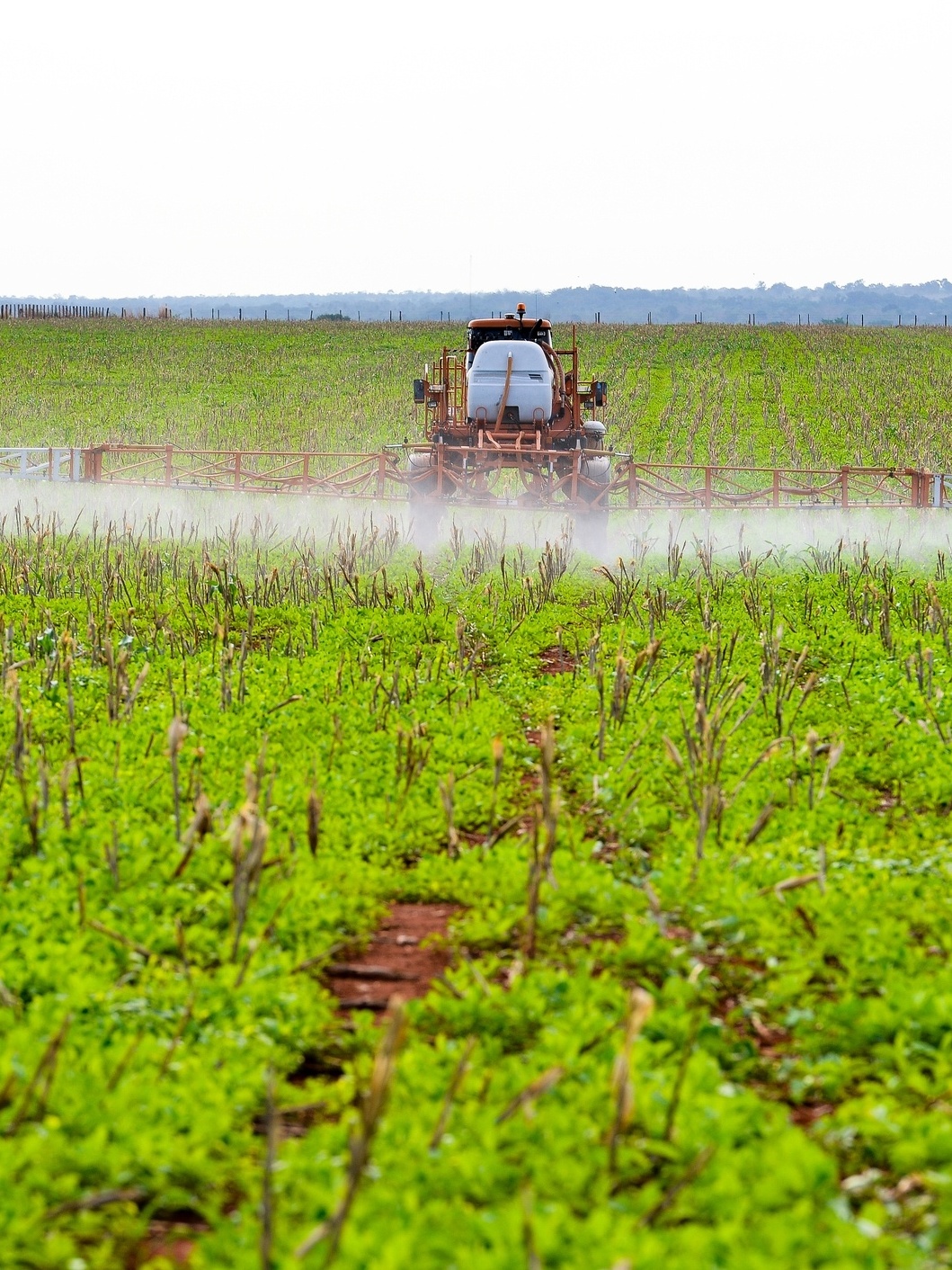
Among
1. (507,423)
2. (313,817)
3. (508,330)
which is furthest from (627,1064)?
(508,330)

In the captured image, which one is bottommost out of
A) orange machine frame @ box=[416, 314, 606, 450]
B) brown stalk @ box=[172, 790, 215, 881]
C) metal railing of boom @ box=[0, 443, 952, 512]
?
brown stalk @ box=[172, 790, 215, 881]

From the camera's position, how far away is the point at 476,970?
4902mm

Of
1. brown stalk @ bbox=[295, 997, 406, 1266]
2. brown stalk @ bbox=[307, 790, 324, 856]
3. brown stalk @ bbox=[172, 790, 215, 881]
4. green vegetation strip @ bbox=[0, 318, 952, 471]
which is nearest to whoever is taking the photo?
brown stalk @ bbox=[295, 997, 406, 1266]

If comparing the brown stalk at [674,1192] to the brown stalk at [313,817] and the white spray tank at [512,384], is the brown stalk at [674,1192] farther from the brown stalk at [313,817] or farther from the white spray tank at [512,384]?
the white spray tank at [512,384]

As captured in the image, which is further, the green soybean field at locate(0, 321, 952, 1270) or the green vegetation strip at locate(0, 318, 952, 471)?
the green vegetation strip at locate(0, 318, 952, 471)

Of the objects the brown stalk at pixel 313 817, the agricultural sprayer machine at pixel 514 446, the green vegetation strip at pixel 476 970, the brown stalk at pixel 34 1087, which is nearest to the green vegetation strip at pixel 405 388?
the agricultural sprayer machine at pixel 514 446

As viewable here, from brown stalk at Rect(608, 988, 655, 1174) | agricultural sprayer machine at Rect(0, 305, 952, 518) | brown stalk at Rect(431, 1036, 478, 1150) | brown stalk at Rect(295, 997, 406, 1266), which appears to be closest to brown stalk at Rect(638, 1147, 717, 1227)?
brown stalk at Rect(608, 988, 655, 1174)

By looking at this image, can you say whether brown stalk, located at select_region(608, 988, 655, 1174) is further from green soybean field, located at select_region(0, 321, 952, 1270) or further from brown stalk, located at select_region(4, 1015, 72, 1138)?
brown stalk, located at select_region(4, 1015, 72, 1138)

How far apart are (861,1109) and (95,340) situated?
67.0 metres

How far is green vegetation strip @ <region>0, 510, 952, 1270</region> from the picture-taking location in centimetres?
347

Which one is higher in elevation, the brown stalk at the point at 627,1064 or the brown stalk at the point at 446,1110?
the brown stalk at the point at 627,1064

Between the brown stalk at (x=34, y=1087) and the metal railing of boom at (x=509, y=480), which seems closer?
the brown stalk at (x=34, y=1087)

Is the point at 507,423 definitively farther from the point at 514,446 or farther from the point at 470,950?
the point at 470,950

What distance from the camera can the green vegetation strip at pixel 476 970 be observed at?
3475mm
